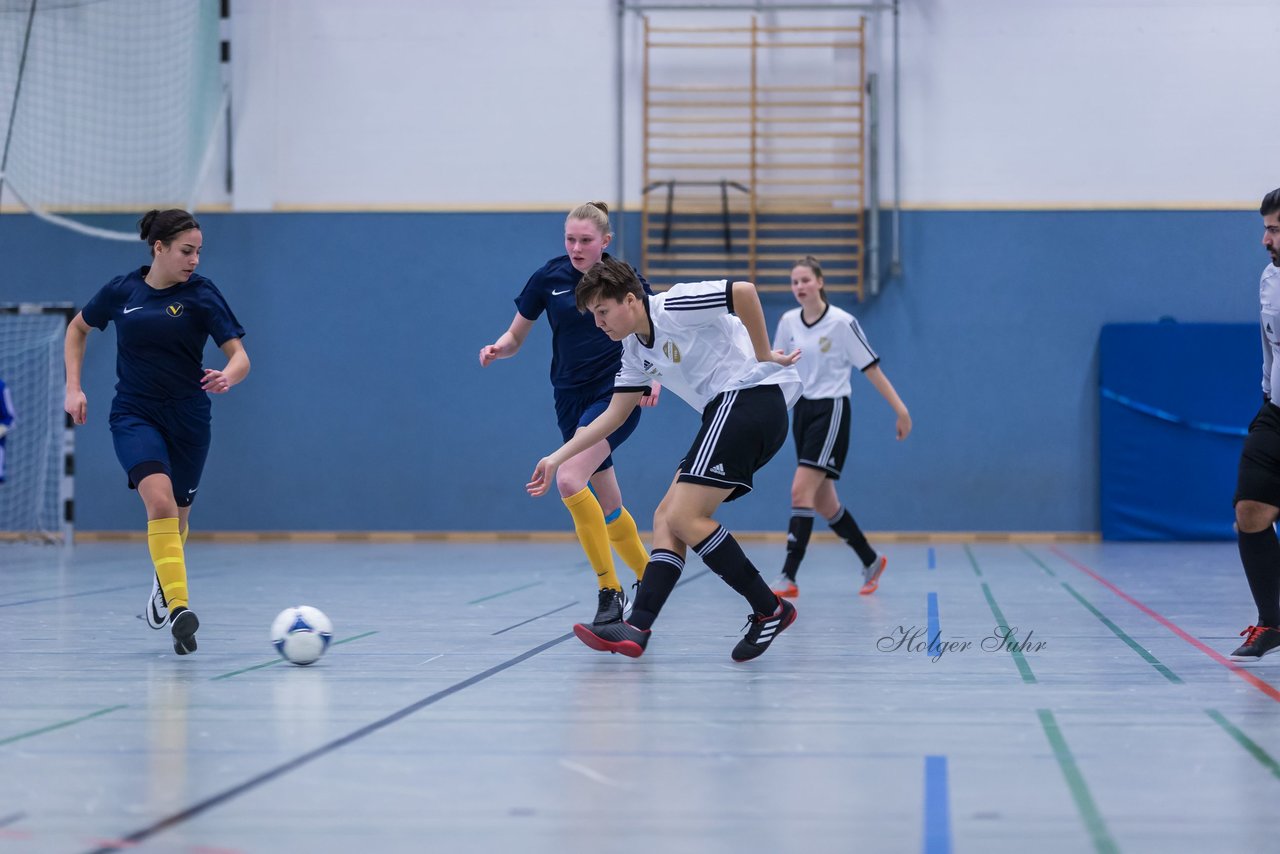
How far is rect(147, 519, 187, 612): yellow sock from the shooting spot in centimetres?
527

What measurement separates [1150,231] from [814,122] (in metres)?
3.33

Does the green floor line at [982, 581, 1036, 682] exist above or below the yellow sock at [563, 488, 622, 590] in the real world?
below

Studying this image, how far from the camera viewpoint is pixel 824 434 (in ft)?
25.8

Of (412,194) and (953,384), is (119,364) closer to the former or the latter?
(412,194)

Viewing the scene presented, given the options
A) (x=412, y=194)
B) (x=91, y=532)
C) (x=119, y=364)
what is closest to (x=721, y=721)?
(x=119, y=364)

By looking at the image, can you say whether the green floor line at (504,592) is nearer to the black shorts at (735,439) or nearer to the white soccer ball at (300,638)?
the white soccer ball at (300,638)

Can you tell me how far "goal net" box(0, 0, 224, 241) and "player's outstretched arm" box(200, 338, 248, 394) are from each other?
8174 millimetres

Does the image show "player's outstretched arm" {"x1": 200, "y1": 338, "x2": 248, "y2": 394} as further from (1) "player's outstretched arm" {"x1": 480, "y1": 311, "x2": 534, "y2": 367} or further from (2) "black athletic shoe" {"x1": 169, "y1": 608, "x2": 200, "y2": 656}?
(1) "player's outstretched arm" {"x1": 480, "y1": 311, "x2": 534, "y2": 367}

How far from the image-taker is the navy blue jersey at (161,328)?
17.8ft

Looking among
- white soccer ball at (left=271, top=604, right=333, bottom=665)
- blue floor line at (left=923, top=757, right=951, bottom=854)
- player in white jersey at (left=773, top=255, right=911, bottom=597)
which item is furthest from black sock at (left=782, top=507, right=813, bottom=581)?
blue floor line at (left=923, top=757, right=951, bottom=854)

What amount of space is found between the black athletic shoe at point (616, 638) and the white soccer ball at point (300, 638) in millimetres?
928

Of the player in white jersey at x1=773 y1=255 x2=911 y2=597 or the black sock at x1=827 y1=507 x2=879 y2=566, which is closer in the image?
the player in white jersey at x1=773 y1=255 x2=911 y2=597

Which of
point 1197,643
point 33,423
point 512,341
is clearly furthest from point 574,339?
point 33,423

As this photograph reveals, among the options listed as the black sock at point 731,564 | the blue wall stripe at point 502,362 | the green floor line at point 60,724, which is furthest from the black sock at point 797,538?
the blue wall stripe at point 502,362
